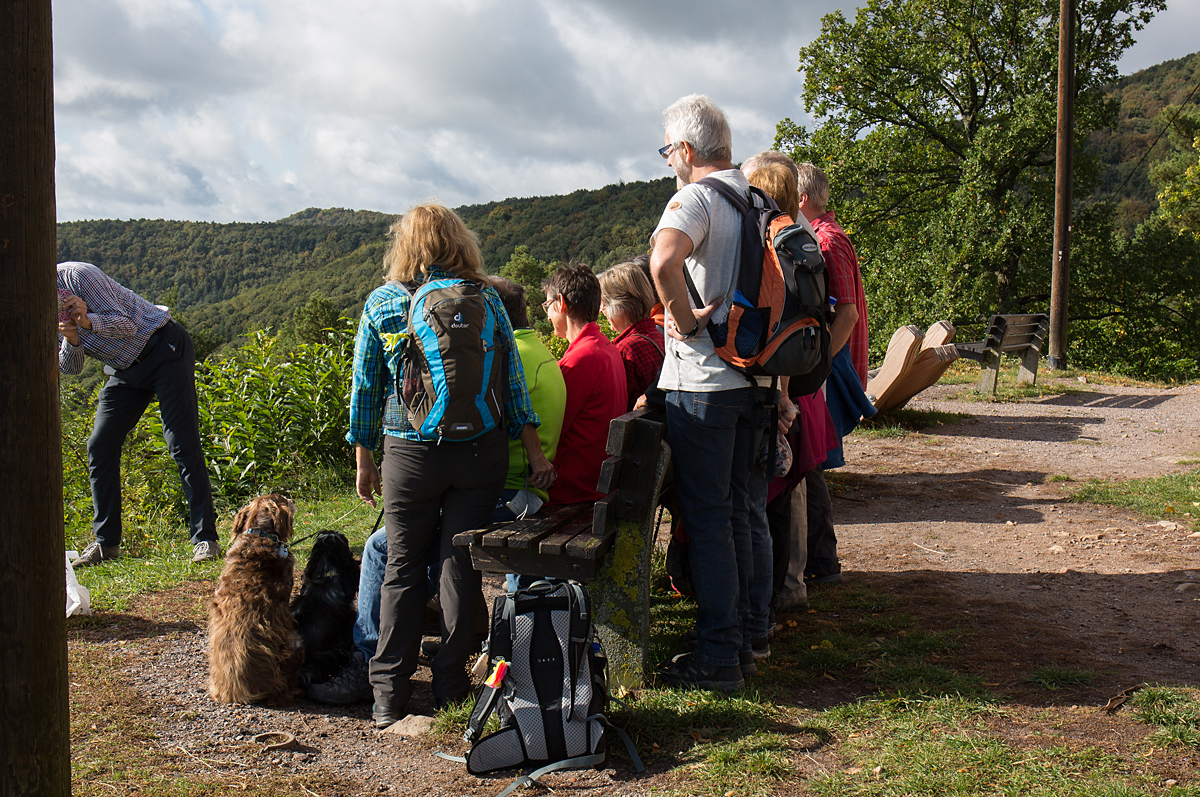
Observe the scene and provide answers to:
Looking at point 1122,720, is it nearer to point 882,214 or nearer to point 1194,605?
point 1194,605

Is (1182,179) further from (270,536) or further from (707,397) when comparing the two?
(270,536)

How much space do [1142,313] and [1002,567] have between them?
21.5 metres

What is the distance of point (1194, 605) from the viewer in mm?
3834

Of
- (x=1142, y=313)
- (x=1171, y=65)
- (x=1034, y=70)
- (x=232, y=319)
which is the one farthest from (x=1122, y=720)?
(x=232, y=319)

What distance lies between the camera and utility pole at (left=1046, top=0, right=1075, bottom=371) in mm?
14398

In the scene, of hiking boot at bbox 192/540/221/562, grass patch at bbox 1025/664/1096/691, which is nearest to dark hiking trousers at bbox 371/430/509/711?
grass patch at bbox 1025/664/1096/691

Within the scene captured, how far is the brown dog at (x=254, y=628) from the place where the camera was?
308 centimetres

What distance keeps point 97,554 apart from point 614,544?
3767 mm

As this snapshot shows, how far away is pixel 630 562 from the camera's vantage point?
3125 millimetres

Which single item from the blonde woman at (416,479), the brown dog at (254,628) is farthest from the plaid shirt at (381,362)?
the brown dog at (254,628)

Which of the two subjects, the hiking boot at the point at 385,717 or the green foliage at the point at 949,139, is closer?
the hiking boot at the point at 385,717

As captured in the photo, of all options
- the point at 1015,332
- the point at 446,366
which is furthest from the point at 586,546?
the point at 1015,332

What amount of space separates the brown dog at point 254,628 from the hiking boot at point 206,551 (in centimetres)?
194

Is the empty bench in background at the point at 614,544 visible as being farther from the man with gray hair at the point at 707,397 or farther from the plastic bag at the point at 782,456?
the plastic bag at the point at 782,456
